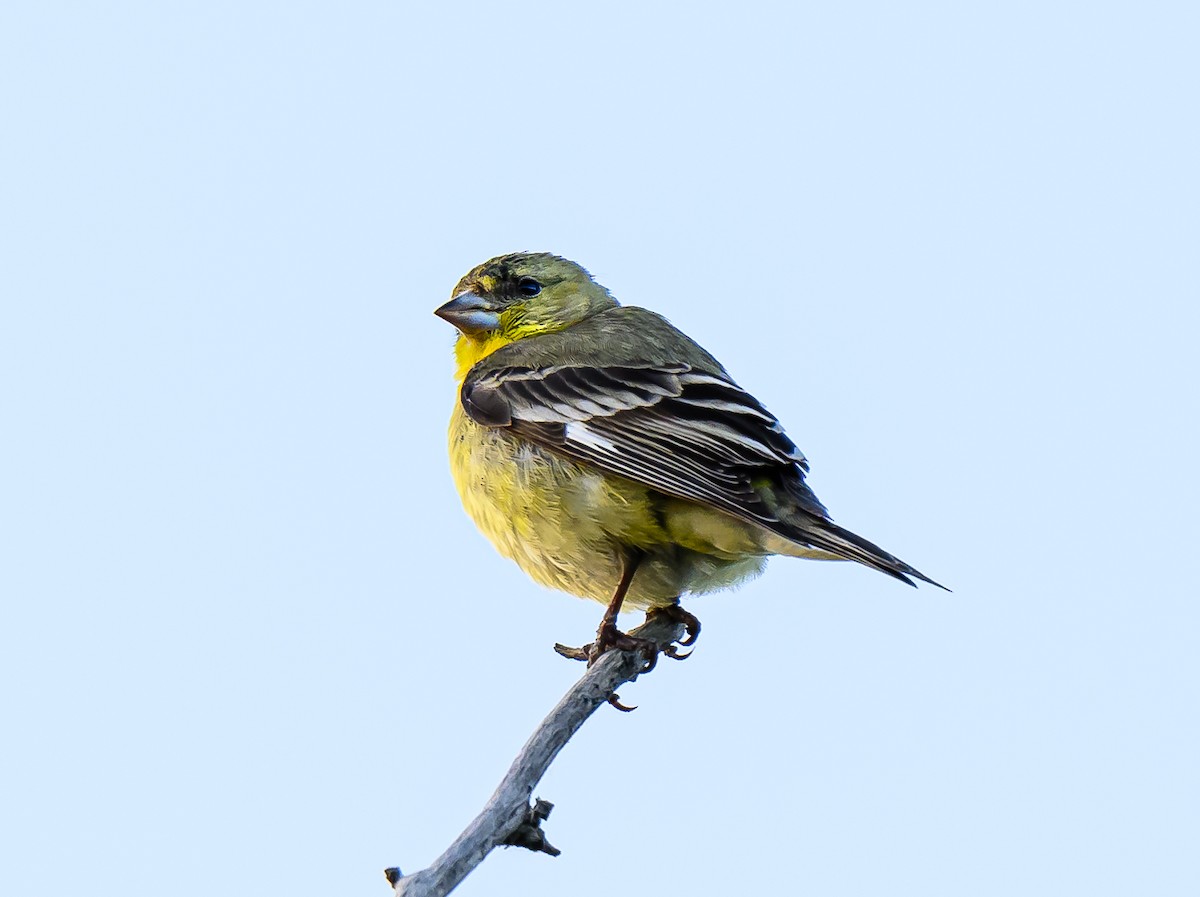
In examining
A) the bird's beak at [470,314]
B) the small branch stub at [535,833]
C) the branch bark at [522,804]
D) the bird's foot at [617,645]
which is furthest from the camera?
the bird's beak at [470,314]

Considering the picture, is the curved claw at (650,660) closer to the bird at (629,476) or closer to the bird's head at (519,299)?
the bird at (629,476)

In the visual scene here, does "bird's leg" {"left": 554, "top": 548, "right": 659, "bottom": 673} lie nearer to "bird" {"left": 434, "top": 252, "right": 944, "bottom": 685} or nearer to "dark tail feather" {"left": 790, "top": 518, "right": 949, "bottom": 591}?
"bird" {"left": 434, "top": 252, "right": 944, "bottom": 685}

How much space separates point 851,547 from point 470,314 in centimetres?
303

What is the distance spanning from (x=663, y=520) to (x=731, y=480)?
0.41 meters

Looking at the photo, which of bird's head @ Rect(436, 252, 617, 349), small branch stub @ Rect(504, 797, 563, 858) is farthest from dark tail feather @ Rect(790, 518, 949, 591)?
bird's head @ Rect(436, 252, 617, 349)

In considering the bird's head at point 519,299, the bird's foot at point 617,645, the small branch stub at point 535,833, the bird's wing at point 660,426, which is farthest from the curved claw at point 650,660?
the bird's head at point 519,299

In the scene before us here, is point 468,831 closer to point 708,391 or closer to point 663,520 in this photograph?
point 663,520

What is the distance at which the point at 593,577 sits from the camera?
6973 millimetres

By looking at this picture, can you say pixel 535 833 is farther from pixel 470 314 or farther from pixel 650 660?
pixel 470 314

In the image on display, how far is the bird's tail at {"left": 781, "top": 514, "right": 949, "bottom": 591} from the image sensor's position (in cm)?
571

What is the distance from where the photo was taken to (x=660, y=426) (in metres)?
6.82

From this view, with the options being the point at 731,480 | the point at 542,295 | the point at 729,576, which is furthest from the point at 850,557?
the point at 542,295

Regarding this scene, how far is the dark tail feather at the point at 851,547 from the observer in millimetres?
5703

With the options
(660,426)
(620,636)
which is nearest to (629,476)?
(660,426)
